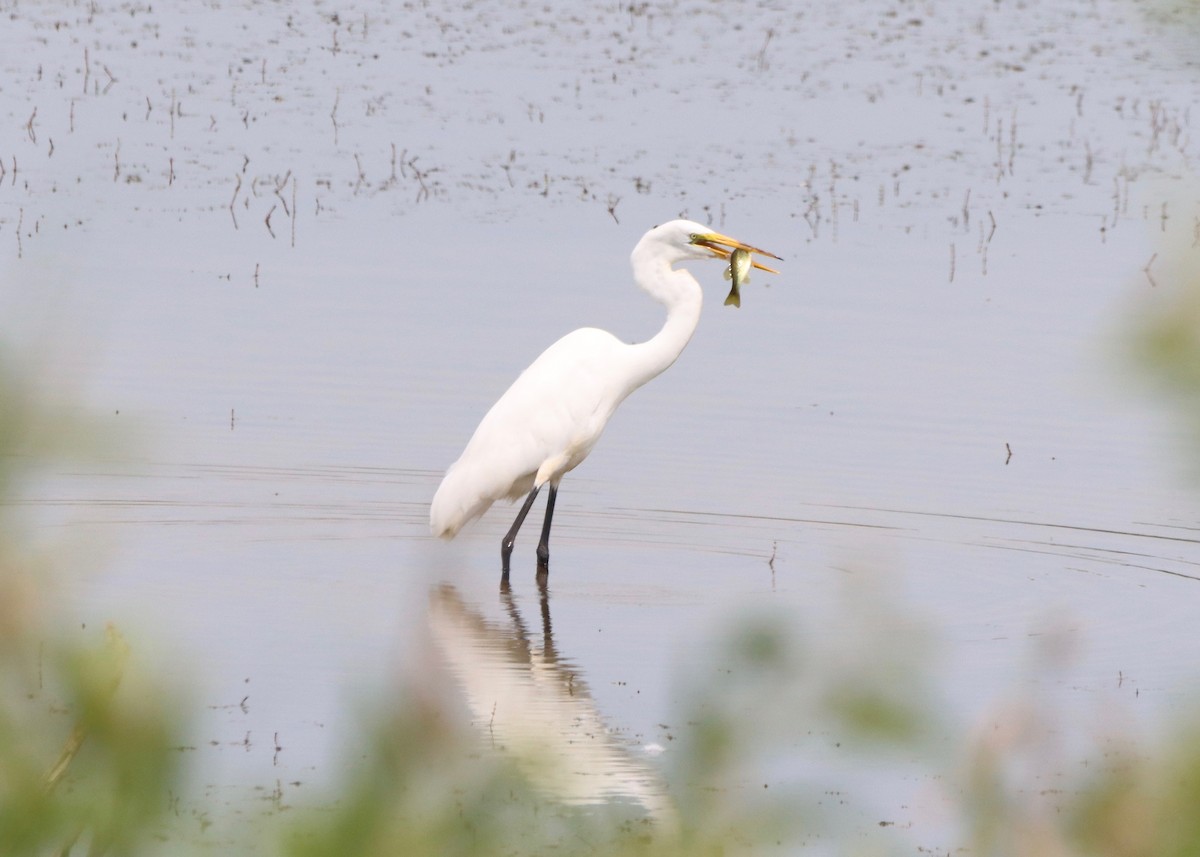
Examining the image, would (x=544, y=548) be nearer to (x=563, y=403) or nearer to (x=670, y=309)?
(x=563, y=403)

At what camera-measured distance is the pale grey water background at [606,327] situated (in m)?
5.52

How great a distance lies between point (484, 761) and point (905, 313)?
11.1 meters

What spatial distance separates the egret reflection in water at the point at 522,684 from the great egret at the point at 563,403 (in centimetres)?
33

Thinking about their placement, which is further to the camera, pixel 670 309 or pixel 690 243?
pixel 670 309

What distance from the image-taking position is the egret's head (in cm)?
814

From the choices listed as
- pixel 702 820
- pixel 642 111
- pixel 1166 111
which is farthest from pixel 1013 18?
pixel 702 820

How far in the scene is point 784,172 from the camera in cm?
1673

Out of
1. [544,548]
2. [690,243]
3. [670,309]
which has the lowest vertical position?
[544,548]

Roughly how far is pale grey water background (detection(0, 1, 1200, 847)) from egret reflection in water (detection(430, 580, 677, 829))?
0.10 metres

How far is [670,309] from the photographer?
8.35 meters

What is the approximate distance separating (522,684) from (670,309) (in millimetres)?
2286

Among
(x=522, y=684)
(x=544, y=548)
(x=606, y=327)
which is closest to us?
(x=522, y=684)

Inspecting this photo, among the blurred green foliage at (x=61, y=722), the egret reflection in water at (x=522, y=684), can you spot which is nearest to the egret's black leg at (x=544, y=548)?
the egret reflection in water at (x=522, y=684)

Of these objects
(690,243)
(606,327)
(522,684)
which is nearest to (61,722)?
(522,684)
